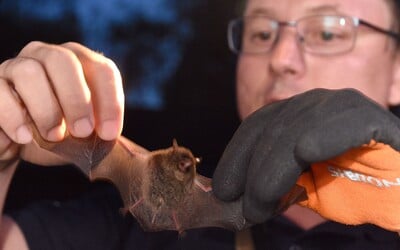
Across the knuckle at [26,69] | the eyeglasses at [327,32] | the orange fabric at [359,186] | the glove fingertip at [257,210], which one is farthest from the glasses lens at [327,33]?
the knuckle at [26,69]

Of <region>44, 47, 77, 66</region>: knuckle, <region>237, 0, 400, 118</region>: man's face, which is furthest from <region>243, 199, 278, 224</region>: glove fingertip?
<region>237, 0, 400, 118</region>: man's face

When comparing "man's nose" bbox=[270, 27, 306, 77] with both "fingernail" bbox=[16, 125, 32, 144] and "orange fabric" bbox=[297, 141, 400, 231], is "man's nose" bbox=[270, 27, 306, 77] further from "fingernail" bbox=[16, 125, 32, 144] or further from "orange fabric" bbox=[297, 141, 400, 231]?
"fingernail" bbox=[16, 125, 32, 144]

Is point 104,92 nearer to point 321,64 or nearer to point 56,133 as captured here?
point 56,133

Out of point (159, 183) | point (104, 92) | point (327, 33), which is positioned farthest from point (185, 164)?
point (327, 33)

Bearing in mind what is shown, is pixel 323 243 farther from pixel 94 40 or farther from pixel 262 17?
pixel 94 40

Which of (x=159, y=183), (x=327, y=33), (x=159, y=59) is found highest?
(x=327, y=33)
